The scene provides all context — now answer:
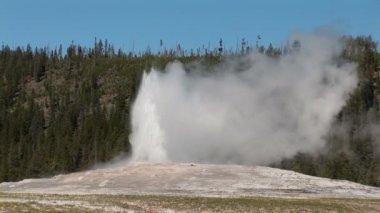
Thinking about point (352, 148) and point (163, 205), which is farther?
point (352, 148)

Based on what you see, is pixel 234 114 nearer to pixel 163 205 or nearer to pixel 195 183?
pixel 195 183

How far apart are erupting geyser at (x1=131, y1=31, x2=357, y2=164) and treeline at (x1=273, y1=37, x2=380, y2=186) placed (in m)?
4.03

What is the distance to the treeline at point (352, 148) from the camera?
480 feet

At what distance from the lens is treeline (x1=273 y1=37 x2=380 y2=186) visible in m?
146


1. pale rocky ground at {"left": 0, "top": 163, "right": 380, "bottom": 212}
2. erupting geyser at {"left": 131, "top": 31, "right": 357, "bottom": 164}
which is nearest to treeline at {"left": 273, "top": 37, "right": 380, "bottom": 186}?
erupting geyser at {"left": 131, "top": 31, "right": 357, "bottom": 164}

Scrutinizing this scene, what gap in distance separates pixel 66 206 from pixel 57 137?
507 feet

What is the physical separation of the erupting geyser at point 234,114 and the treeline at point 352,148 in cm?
403

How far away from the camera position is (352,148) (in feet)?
558

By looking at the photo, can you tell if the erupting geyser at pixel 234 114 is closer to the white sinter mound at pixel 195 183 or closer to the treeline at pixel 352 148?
the treeline at pixel 352 148

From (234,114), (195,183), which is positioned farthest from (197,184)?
(234,114)

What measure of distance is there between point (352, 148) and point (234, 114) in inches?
1383

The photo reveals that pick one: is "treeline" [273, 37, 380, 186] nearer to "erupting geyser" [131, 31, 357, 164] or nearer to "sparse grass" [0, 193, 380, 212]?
"erupting geyser" [131, 31, 357, 164]

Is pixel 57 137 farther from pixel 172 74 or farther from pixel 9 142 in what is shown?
pixel 172 74

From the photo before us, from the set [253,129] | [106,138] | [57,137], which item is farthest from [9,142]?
[253,129]
